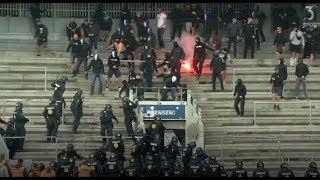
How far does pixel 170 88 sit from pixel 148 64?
1.49m

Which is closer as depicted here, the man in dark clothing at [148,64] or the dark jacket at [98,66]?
the dark jacket at [98,66]

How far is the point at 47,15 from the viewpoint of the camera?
52062mm

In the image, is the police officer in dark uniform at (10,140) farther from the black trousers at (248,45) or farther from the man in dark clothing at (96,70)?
the black trousers at (248,45)

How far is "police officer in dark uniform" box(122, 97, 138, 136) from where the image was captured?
44.1 metres

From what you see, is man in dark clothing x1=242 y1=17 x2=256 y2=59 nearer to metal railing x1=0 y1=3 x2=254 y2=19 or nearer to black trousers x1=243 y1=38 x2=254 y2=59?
black trousers x1=243 y1=38 x2=254 y2=59

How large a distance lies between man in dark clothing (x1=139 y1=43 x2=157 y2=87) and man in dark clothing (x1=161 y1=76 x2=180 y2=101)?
818mm

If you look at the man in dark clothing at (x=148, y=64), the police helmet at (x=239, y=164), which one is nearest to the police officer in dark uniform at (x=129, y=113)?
the man in dark clothing at (x=148, y=64)

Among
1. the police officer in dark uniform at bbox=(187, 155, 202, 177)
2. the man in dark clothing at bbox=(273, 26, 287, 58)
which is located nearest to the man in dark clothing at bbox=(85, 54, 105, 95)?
the man in dark clothing at bbox=(273, 26, 287, 58)

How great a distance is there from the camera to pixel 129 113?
44125mm

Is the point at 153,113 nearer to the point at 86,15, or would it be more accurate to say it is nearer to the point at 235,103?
the point at 235,103

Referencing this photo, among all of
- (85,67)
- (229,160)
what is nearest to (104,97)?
(85,67)

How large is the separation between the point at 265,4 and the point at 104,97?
7688mm

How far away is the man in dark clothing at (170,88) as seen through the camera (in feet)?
151

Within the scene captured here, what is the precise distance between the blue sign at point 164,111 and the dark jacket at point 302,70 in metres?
4.05
